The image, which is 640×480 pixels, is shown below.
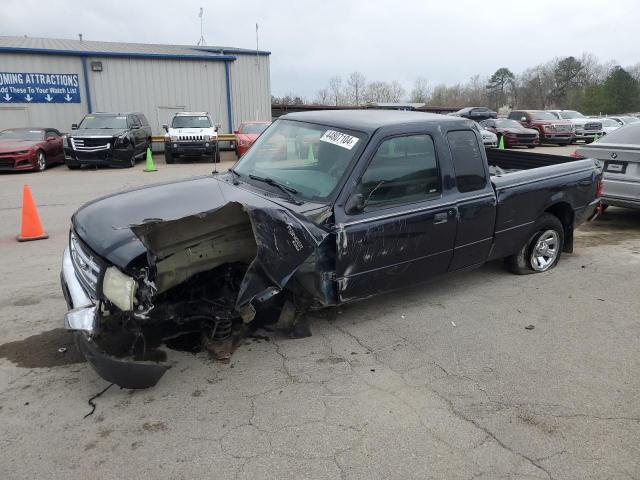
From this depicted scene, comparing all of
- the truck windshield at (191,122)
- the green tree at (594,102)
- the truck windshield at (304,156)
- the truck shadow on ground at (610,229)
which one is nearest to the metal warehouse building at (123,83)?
the truck windshield at (191,122)

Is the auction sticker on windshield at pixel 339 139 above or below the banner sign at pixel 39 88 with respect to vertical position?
below

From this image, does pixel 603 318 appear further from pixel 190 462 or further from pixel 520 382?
pixel 190 462

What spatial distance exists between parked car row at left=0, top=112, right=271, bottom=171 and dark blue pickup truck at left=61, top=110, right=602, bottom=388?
1014 centimetres

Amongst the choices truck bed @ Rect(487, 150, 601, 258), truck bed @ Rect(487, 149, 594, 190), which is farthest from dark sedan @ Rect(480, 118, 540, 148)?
truck bed @ Rect(487, 150, 601, 258)

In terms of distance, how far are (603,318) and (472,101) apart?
3144 inches

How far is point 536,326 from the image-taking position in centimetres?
436

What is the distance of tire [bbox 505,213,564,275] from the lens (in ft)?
18.0

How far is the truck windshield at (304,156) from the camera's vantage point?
12.9ft

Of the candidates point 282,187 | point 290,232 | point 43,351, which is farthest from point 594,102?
point 43,351

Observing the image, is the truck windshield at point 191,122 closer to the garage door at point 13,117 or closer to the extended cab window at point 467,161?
the garage door at point 13,117

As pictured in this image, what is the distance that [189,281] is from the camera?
11.8 ft

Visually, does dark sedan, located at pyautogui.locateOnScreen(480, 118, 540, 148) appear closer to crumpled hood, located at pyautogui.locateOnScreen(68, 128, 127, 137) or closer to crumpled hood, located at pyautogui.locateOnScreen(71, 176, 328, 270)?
crumpled hood, located at pyautogui.locateOnScreen(68, 128, 127, 137)

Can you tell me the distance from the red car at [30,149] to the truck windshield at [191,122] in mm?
3994

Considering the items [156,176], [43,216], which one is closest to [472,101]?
[156,176]
